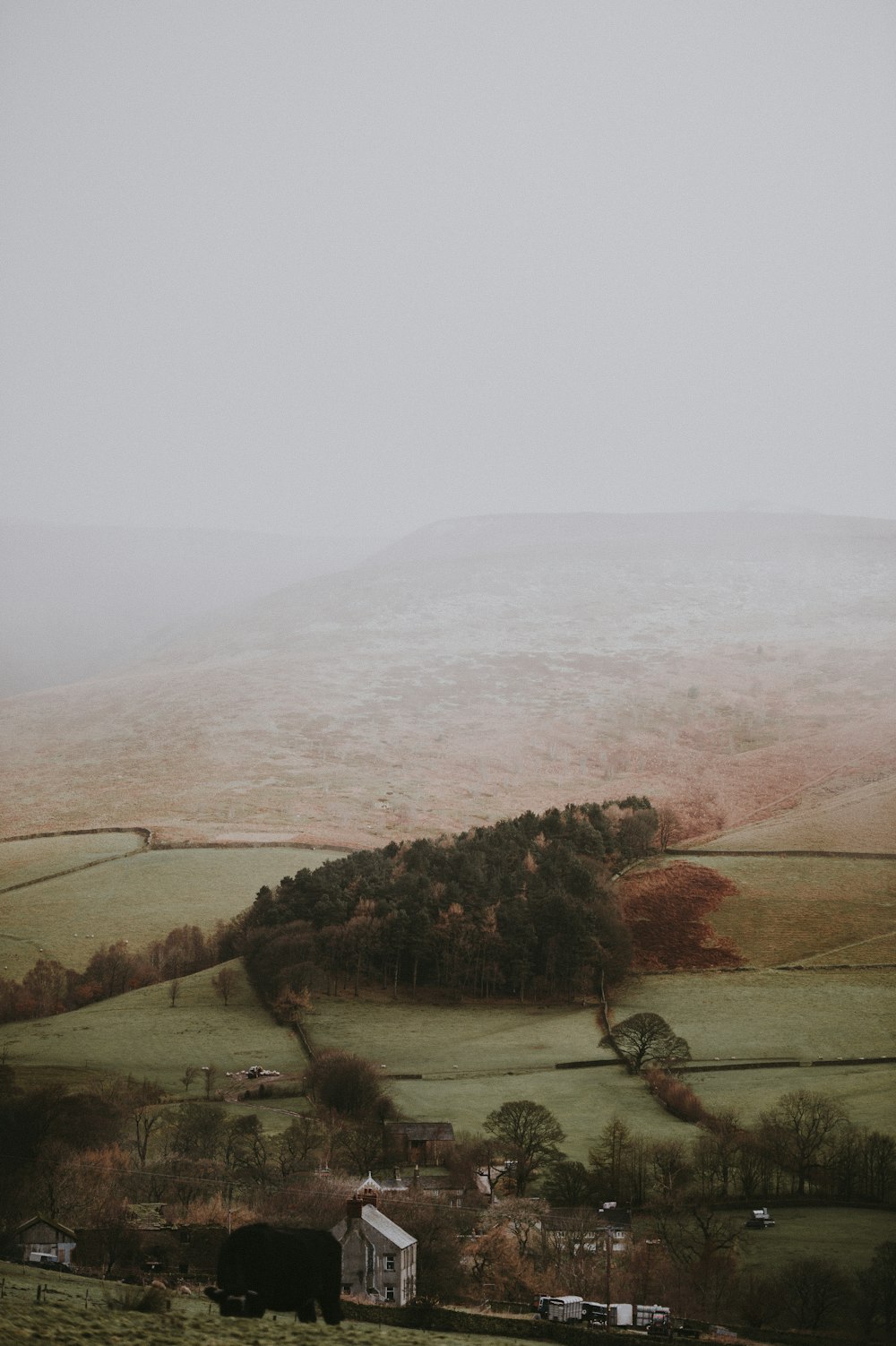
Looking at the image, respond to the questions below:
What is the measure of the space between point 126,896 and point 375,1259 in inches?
1463

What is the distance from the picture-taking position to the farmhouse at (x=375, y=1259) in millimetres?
25562

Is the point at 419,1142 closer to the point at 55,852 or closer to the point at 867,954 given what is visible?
the point at 867,954

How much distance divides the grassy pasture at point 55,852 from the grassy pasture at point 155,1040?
15.5 metres

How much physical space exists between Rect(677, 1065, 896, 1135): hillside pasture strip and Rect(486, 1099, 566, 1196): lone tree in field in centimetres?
676

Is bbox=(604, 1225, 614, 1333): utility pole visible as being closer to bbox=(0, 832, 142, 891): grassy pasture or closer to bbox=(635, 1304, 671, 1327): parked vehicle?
bbox=(635, 1304, 671, 1327): parked vehicle

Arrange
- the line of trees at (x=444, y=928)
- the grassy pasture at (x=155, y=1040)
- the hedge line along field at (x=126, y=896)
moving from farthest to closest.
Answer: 1. the hedge line along field at (x=126, y=896)
2. the line of trees at (x=444, y=928)
3. the grassy pasture at (x=155, y=1040)

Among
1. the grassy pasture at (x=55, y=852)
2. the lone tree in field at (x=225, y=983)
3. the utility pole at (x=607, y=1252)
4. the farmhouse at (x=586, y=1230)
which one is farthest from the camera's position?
the grassy pasture at (x=55, y=852)

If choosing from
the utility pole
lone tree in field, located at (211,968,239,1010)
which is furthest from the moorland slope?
the utility pole

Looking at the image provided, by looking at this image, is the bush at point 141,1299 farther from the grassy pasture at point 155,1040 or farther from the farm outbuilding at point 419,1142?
the grassy pasture at point 155,1040

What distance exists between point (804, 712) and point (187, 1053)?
6238cm

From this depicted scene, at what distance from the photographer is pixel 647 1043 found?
4312 cm

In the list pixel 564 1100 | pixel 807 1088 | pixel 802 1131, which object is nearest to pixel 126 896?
pixel 564 1100

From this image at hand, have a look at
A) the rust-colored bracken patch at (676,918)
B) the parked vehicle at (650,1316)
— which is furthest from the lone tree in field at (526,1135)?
the rust-colored bracken patch at (676,918)

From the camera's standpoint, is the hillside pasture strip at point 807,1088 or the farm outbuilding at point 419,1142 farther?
the hillside pasture strip at point 807,1088
